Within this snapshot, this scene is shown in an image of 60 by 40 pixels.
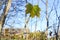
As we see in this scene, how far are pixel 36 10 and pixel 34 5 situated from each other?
0.14 m

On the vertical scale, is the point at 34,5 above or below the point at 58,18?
above

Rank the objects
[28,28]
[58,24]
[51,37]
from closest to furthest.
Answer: [58,24]
[51,37]
[28,28]

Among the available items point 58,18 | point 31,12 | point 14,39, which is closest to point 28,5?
point 31,12

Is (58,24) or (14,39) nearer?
(58,24)

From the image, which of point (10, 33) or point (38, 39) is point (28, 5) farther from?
point (10, 33)

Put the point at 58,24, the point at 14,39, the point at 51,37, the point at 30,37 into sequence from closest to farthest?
the point at 58,24
the point at 51,37
the point at 30,37
the point at 14,39

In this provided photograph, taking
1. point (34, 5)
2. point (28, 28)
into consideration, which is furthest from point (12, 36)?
point (34, 5)

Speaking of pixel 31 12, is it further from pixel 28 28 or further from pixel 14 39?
pixel 14 39

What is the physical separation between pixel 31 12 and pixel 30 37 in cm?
63

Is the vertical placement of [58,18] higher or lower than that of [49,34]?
higher

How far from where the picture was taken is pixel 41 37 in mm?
2078

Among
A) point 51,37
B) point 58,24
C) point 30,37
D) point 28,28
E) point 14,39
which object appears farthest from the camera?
point 14,39

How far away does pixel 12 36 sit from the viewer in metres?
3.28

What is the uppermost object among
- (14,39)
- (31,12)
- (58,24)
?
(31,12)
